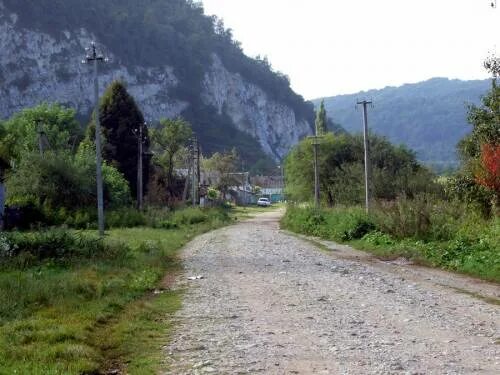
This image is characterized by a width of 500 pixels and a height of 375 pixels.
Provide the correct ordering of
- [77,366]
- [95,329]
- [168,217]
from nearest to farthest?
[77,366], [95,329], [168,217]

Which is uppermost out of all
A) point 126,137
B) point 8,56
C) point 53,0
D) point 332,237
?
point 53,0

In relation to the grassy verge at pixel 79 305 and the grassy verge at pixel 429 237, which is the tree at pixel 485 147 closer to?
the grassy verge at pixel 429 237

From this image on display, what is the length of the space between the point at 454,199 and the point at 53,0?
167 metres

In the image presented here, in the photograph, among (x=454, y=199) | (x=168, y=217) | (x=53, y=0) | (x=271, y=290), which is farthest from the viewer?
(x=53, y=0)

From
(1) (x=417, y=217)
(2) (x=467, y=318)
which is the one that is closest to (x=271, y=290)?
(2) (x=467, y=318)

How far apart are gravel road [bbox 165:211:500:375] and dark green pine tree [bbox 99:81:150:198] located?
43.6m

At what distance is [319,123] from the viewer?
11275 cm

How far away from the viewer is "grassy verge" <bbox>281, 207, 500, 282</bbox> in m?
17.8

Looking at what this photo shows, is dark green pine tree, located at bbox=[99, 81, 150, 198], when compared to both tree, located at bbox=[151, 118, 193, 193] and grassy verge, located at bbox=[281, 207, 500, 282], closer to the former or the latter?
tree, located at bbox=[151, 118, 193, 193]

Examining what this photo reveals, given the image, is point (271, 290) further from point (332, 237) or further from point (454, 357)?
point (332, 237)

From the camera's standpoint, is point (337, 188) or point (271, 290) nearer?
point (271, 290)

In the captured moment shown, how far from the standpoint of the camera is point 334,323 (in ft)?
31.7

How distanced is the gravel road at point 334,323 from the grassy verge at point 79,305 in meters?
0.54

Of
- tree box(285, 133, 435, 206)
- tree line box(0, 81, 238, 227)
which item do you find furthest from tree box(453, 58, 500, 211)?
tree line box(0, 81, 238, 227)
